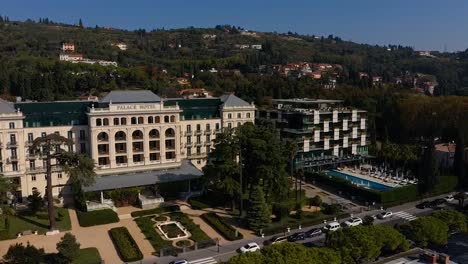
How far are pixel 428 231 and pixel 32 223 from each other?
54571 millimetres

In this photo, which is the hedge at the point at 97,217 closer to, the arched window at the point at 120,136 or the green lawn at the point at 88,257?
the green lawn at the point at 88,257

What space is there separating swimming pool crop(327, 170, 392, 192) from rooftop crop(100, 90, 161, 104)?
41622 mm

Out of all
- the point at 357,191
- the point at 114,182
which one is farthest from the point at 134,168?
the point at 357,191

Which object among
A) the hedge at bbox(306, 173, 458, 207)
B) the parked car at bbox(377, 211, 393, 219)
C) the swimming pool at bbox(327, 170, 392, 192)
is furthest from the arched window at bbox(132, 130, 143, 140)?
the parked car at bbox(377, 211, 393, 219)

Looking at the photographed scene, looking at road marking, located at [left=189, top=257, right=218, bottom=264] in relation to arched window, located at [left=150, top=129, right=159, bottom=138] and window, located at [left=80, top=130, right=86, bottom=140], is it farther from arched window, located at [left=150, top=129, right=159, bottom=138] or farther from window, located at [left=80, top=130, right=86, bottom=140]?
window, located at [left=80, top=130, right=86, bottom=140]

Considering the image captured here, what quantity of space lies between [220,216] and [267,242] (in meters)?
12.2

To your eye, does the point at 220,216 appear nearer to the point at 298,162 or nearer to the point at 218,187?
the point at 218,187

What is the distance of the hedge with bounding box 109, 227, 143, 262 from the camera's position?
168 feet

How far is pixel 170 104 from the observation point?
84688mm

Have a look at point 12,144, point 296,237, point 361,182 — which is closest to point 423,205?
point 361,182

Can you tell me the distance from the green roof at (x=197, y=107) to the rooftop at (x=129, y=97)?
224 inches

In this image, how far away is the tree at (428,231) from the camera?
168ft

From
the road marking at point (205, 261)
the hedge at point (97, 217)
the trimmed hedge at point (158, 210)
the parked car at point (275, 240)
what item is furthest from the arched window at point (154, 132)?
the road marking at point (205, 261)

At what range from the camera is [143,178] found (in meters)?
73.7
